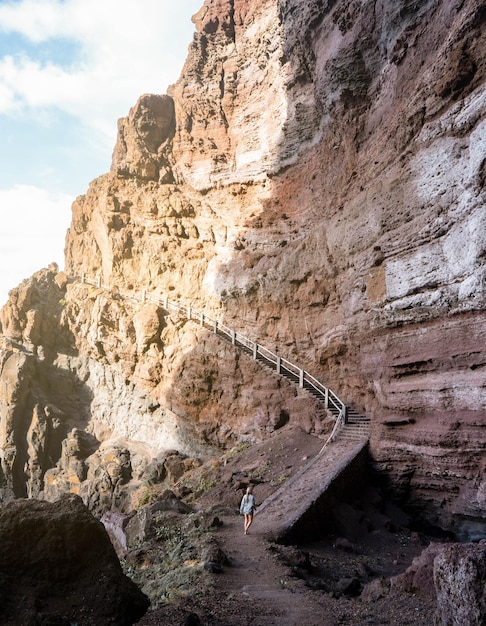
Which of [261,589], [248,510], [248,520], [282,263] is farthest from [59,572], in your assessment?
[282,263]

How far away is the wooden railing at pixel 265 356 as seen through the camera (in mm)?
17333

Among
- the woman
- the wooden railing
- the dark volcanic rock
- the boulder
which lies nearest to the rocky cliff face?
the wooden railing

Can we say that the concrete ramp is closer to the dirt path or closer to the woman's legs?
the woman's legs

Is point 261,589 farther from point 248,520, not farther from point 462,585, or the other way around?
point 462,585

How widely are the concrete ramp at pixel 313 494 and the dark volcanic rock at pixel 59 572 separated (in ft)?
19.9

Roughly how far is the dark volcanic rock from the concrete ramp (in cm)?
606

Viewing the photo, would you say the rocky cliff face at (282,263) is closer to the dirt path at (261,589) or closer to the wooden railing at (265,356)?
the wooden railing at (265,356)

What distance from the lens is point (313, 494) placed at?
37.1ft

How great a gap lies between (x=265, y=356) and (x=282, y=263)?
4896mm

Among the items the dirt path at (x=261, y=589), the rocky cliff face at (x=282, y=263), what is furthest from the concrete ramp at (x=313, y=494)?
the rocky cliff face at (x=282, y=263)

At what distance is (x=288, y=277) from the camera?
837 inches

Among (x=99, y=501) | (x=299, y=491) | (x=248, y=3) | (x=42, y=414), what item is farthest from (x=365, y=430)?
(x=248, y=3)

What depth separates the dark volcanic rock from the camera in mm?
4008

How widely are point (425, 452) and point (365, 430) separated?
9.70 ft
